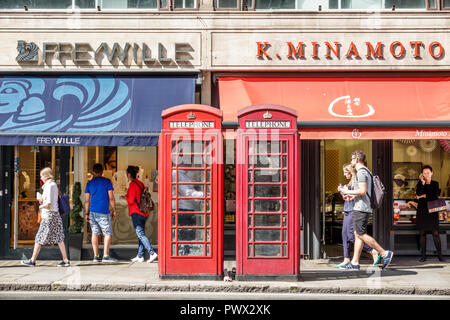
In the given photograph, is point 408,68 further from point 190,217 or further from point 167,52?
point 190,217

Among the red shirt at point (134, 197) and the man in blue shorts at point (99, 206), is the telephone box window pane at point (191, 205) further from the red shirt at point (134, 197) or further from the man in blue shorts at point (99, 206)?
the man in blue shorts at point (99, 206)

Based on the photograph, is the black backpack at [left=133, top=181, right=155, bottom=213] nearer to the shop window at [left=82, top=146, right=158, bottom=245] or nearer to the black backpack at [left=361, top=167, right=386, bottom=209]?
the shop window at [left=82, top=146, right=158, bottom=245]

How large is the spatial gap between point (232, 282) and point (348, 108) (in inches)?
178

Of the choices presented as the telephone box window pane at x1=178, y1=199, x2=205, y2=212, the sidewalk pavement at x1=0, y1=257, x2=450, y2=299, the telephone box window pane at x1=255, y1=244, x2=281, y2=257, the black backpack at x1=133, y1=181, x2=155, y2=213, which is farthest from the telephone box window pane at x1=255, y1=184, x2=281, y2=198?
the black backpack at x1=133, y1=181, x2=155, y2=213

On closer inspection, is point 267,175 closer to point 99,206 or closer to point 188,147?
point 188,147

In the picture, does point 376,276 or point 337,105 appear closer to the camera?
point 376,276

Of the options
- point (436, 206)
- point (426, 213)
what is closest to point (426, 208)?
point (426, 213)

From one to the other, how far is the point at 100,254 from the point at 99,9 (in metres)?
5.17

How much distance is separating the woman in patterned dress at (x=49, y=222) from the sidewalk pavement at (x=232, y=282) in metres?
0.44

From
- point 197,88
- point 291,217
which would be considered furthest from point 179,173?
point 197,88

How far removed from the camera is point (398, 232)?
12.7m

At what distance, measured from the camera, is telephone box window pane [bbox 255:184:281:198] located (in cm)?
944
